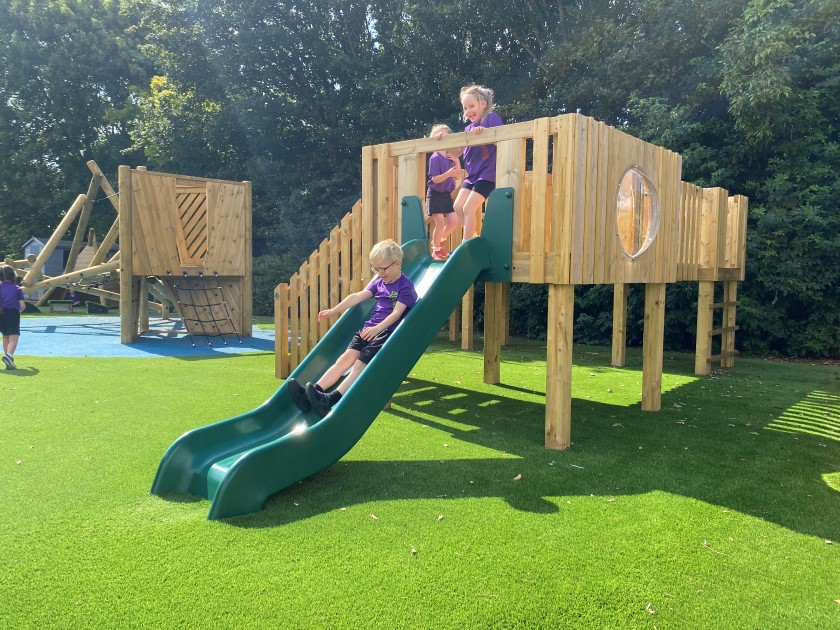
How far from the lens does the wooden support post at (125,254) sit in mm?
12273

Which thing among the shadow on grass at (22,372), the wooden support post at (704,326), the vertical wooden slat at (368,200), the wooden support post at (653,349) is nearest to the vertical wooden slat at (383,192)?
the vertical wooden slat at (368,200)

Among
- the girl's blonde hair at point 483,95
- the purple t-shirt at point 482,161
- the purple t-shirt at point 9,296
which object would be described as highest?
the girl's blonde hair at point 483,95

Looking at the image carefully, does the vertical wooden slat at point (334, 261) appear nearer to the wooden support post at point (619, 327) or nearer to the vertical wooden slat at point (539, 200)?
the vertical wooden slat at point (539, 200)

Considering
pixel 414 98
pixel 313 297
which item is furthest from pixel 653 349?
pixel 414 98

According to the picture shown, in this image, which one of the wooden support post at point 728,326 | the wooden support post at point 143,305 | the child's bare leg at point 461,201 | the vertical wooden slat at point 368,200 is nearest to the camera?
the child's bare leg at point 461,201

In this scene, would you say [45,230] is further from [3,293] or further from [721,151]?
[721,151]

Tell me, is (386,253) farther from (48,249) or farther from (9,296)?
(48,249)

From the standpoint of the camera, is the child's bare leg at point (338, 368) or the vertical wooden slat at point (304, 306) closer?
the child's bare leg at point (338, 368)

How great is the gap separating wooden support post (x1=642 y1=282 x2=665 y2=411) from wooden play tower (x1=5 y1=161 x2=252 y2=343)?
946cm

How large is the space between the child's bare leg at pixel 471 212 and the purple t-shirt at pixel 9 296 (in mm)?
7093

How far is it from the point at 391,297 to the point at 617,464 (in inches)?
91.3

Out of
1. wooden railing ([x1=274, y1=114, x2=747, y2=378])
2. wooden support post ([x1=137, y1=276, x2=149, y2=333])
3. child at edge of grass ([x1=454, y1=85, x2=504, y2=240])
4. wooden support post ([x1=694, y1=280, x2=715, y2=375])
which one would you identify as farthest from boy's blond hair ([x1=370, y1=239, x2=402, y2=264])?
wooden support post ([x1=137, y1=276, x2=149, y2=333])

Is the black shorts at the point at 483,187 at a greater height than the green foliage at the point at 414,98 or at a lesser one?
lesser

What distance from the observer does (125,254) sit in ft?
40.5
